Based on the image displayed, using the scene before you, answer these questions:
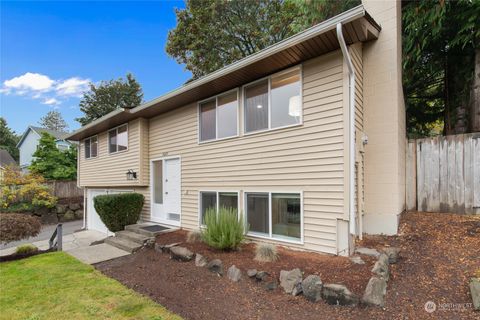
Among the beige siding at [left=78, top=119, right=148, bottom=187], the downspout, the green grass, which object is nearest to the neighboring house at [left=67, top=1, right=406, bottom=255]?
the downspout

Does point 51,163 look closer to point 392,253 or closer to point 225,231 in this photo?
point 225,231

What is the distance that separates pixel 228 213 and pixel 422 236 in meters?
3.66

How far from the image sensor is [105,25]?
1058cm

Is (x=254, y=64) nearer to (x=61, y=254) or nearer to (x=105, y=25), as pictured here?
(x=61, y=254)

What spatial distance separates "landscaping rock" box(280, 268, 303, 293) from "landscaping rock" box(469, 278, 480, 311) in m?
1.92

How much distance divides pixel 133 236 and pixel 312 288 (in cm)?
545

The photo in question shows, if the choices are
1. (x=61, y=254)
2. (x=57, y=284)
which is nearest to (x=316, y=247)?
(x=57, y=284)

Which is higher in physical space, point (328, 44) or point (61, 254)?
point (328, 44)

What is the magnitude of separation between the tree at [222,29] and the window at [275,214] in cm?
1110

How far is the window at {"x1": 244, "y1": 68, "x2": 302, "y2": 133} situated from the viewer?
549 centimetres

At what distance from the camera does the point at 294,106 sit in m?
5.50

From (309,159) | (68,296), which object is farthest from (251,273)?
(68,296)

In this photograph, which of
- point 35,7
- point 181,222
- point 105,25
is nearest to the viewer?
point 181,222

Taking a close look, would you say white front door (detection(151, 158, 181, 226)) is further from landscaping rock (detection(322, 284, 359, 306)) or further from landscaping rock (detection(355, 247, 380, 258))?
landscaping rock (detection(322, 284, 359, 306))
